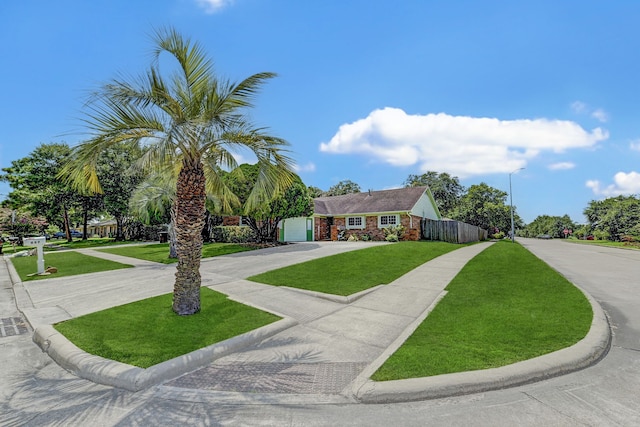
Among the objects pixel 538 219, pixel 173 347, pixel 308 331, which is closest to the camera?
pixel 173 347

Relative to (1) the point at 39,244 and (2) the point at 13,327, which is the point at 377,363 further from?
(1) the point at 39,244

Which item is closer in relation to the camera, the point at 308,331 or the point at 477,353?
the point at 477,353

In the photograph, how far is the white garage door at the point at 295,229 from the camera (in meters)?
27.5

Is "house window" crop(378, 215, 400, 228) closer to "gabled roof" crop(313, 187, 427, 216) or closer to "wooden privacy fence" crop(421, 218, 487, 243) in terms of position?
"gabled roof" crop(313, 187, 427, 216)

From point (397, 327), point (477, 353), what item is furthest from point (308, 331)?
point (477, 353)

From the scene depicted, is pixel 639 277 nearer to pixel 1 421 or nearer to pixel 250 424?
pixel 250 424

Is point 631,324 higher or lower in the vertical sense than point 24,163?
lower

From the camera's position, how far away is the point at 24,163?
3094 cm

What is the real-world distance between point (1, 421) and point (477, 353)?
5360 mm

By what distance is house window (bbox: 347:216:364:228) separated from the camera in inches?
1094

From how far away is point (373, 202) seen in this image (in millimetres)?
28594

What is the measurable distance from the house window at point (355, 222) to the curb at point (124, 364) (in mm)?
22945

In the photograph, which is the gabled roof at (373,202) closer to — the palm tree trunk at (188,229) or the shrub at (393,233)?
the shrub at (393,233)

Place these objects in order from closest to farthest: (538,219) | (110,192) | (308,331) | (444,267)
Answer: (308,331), (444,267), (110,192), (538,219)
